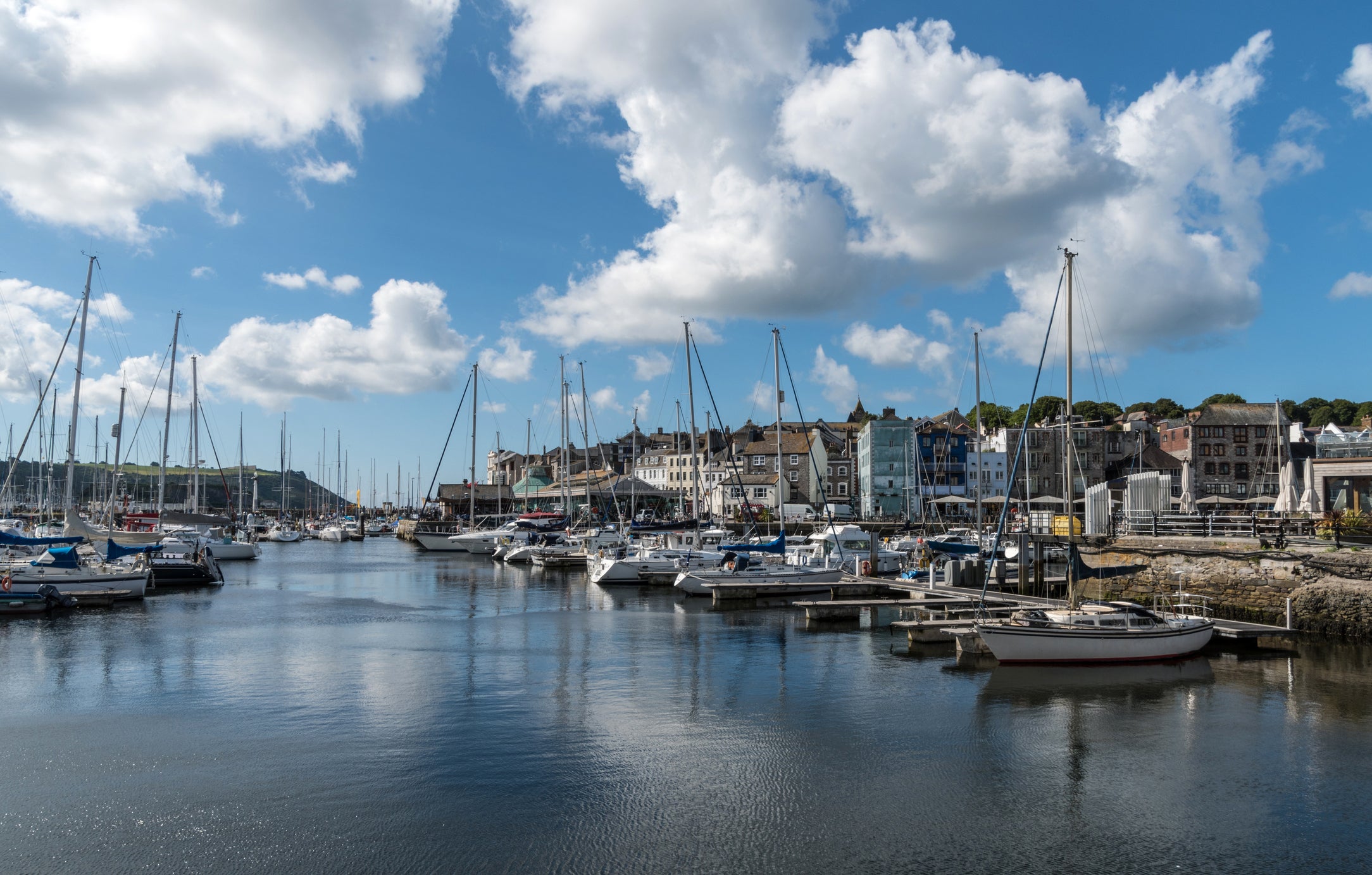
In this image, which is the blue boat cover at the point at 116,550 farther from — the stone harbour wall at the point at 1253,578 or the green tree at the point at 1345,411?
the green tree at the point at 1345,411

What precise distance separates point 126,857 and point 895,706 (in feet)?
55.0

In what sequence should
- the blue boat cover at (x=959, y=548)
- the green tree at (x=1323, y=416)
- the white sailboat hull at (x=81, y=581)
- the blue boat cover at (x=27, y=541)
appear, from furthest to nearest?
the green tree at (x=1323, y=416)
the blue boat cover at (x=959, y=548)
the blue boat cover at (x=27, y=541)
the white sailboat hull at (x=81, y=581)

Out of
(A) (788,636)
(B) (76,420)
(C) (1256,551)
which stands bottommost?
(A) (788,636)

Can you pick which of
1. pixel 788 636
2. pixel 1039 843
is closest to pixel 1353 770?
pixel 1039 843

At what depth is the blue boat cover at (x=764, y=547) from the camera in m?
51.5

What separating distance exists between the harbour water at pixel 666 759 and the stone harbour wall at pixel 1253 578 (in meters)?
2.38

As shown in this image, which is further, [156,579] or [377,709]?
[156,579]

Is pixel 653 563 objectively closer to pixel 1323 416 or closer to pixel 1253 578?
pixel 1253 578

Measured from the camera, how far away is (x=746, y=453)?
128000mm

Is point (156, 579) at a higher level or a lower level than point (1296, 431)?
lower

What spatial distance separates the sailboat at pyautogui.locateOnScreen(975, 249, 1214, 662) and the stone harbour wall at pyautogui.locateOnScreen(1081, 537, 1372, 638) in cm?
371

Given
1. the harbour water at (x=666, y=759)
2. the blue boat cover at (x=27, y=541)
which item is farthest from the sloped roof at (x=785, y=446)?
the harbour water at (x=666, y=759)

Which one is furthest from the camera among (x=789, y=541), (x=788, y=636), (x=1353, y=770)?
(x=789, y=541)

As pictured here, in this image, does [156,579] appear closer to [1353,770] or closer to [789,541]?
[789,541]
